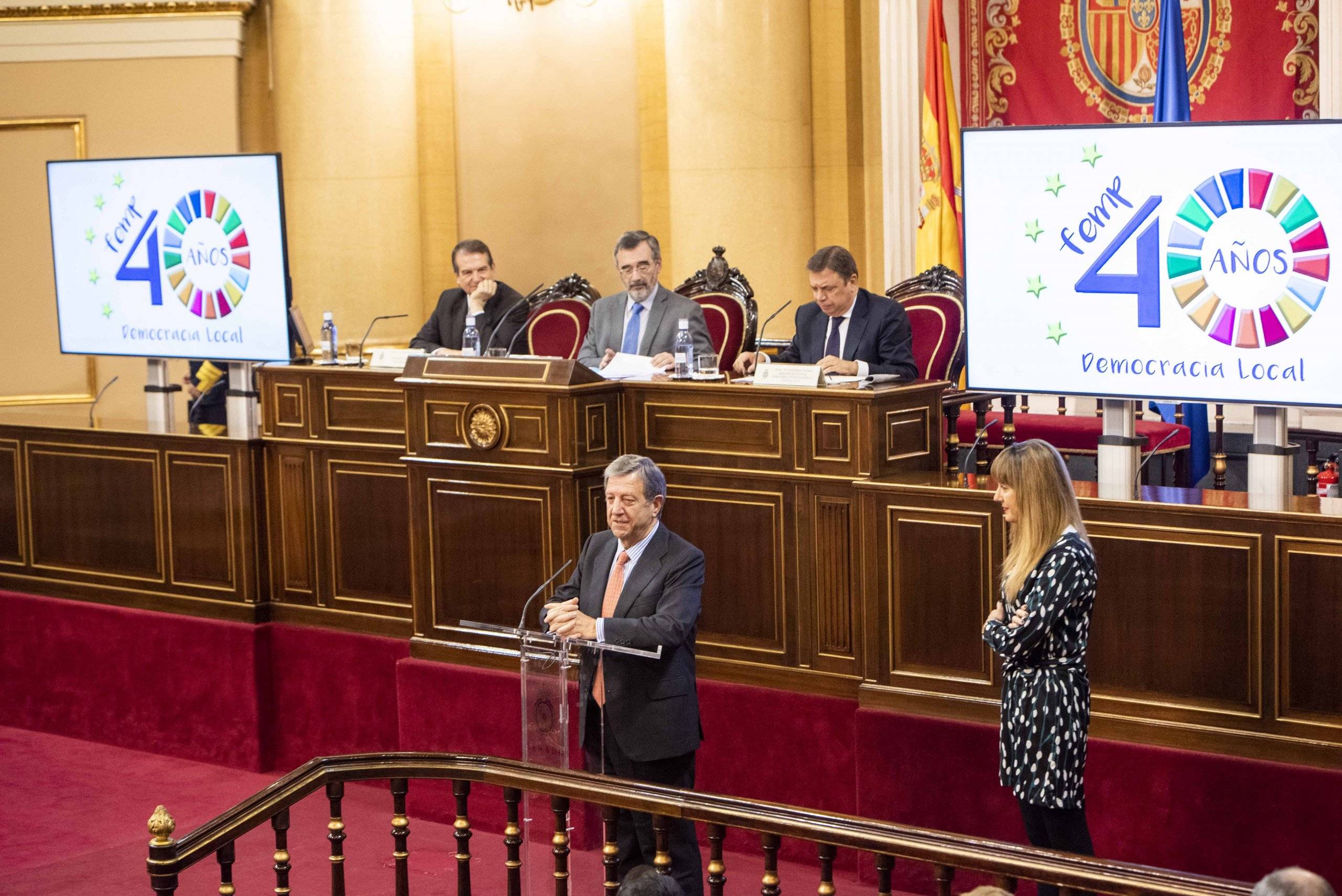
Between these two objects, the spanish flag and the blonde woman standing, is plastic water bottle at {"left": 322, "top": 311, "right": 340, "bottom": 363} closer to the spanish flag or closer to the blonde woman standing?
the spanish flag

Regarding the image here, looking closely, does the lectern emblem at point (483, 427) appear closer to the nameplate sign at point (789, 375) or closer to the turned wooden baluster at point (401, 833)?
the nameplate sign at point (789, 375)

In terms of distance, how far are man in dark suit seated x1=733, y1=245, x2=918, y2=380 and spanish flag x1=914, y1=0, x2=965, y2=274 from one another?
2.29 meters

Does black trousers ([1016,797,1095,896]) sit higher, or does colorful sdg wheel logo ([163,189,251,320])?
colorful sdg wheel logo ([163,189,251,320])

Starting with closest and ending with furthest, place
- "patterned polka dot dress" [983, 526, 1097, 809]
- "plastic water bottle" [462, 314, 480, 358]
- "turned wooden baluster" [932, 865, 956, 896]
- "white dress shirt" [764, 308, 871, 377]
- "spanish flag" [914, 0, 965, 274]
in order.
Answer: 1. "turned wooden baluster" [932, 865, 956, 896]
2. "patterned polka dot dress" [983, 526, 1097, 809]
3. "white dress shirt" [764, 308, 871, 377]
4. "plastic water bottle" [462, 314, 480, 358]
5. "spanish flag" [914, 0, 965, 274]

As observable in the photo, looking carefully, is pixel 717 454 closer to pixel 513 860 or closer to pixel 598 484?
pixel 598 484

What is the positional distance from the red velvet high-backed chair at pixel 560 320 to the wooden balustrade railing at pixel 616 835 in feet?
10.3

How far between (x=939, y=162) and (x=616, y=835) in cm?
503

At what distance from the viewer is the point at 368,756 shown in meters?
3.52

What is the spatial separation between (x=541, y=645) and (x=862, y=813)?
3.84ft

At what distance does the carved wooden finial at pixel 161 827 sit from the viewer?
11.2 feet

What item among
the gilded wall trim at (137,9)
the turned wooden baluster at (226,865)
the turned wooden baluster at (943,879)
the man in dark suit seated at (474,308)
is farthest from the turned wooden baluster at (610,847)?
the gilded wall trim at (137,9)

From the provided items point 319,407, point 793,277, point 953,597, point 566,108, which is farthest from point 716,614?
point 566,108

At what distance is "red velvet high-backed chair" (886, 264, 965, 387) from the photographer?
611 centimetres

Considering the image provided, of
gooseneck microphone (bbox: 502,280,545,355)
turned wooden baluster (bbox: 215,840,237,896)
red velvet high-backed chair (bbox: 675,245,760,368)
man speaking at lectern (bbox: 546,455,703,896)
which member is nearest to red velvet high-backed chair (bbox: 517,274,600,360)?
gooseneck microphone (bbox: 502,280,545,355)
